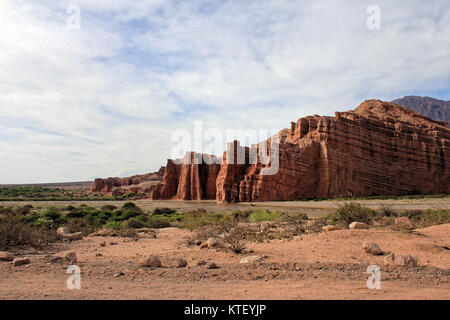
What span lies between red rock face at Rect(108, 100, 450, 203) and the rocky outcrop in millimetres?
46693

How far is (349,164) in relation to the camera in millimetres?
50625

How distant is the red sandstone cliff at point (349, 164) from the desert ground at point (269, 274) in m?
41.7

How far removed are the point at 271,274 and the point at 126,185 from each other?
108382 millimetres

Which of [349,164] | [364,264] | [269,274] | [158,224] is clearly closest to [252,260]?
[269,274]

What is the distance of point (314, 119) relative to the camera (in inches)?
2202

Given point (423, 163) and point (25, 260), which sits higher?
point (423, 163)

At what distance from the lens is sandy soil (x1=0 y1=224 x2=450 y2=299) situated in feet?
15.6

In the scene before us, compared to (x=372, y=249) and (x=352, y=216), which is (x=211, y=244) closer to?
(x=372, y=249)

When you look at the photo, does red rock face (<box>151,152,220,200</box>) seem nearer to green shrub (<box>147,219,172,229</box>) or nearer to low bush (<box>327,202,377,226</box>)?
green shrub (<box>147,219,172,229</box>)

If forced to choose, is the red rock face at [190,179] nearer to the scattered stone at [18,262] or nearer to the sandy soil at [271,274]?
the sandy soil at [271,274]

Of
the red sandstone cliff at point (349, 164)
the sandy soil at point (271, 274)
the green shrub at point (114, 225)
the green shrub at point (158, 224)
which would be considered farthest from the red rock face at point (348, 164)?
the sandy soil at point (271, 274)
